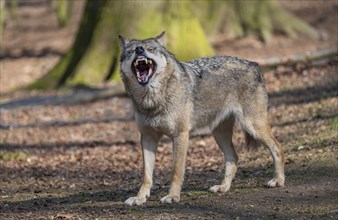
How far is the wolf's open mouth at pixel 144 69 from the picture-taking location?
838cm

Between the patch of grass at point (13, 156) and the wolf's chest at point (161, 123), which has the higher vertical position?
the wolf's chest at point (161, 123)

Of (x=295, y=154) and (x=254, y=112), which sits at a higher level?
(x=254, y=112)

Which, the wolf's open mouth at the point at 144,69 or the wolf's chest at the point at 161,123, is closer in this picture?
the wolf's open mouth at the point at 144,69

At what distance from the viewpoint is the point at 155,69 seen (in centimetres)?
852

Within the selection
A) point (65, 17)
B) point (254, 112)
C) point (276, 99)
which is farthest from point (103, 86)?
point (65, 17)

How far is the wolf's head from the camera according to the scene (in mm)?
8320

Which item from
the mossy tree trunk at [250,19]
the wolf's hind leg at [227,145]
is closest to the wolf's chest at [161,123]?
the wolf's hind leg at [227,145]

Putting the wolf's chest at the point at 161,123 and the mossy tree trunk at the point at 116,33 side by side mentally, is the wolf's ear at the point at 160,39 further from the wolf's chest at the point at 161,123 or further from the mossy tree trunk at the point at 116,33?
the mossy tree trunk at the point at 116,33

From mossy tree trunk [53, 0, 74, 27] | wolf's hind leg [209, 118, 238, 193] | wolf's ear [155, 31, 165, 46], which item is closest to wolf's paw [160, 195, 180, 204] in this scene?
wolf's hind leg [209, 118, 238, 193]

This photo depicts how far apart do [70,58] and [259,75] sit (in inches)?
399

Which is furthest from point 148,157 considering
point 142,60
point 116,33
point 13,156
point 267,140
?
point 116,33

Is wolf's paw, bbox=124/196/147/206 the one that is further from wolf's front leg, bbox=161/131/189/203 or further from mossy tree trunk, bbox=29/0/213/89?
mossy tree trunk, bbox=29/0/213/89

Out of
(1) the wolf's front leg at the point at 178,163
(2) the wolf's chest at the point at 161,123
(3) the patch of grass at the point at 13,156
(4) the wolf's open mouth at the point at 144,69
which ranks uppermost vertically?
(4) the wolf's open mouth at the point at 144,69

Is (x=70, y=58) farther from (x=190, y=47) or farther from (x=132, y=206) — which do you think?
(x=132, y=206)
